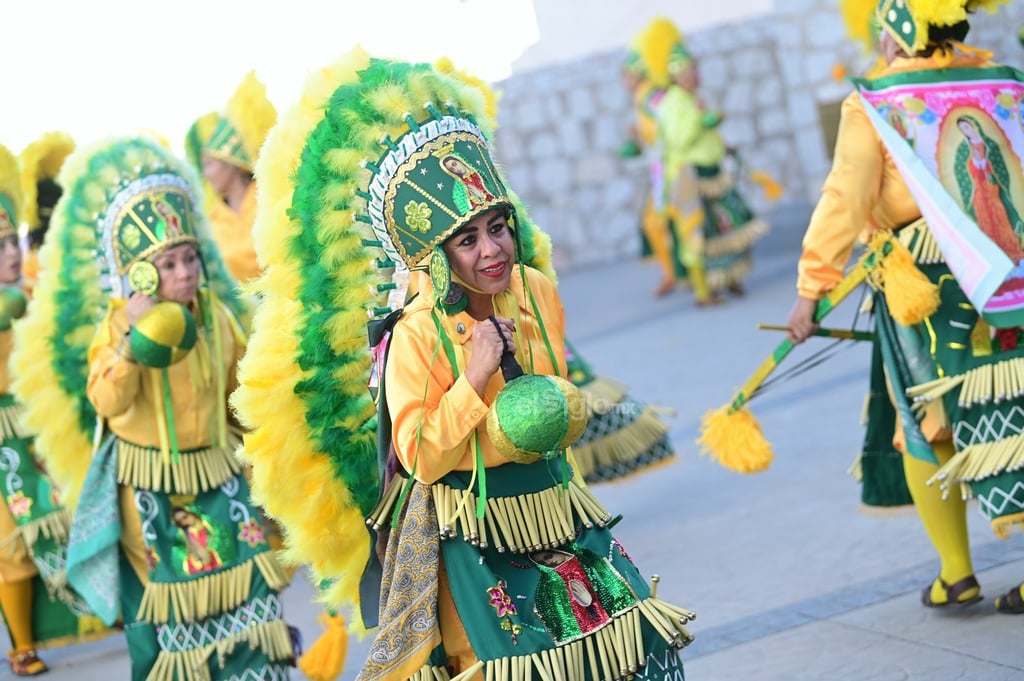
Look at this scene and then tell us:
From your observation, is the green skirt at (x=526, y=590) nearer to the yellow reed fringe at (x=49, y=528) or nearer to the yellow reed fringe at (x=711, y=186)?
the yellow reed fringe at (x=49, y=528)

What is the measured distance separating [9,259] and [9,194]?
12.6 inches

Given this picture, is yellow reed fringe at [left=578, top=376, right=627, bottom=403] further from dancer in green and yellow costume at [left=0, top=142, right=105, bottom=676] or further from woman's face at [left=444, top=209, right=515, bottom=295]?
woman's face at [left=444, top=209, right=515, bottom=295]

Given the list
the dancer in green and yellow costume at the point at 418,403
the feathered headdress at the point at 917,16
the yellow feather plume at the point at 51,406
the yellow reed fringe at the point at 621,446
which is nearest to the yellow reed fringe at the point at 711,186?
the yellow reed fringe at the point at 621,446

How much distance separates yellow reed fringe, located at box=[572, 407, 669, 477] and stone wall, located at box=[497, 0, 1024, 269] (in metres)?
9.26

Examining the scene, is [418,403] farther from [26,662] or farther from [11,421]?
[26,662]

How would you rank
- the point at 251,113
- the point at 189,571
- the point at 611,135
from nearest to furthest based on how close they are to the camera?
1. the point at 189,571
2. the point at 251,113
3. the point at 611,135

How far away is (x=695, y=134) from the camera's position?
11492 mm

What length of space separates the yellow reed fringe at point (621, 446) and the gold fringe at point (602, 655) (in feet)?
9.84

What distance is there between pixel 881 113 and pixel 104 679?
3.92 m

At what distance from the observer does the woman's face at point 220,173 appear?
697 cm

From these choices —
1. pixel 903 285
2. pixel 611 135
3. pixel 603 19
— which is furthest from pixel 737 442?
pixel 603 19

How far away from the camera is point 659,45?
11.7m

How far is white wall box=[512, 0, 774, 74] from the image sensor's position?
727 inches

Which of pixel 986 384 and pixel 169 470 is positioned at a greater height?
pixel 169 470
